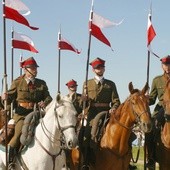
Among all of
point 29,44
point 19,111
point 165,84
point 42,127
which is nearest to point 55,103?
point 42,127

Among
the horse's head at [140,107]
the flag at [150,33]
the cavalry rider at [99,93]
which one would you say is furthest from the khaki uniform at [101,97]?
the flag at [150,33]

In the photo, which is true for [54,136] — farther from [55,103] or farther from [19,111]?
[19,111]

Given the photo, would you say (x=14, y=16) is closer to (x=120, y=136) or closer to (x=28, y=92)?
(x=28, y=92)

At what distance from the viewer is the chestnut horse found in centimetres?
1128

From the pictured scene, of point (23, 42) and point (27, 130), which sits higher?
point (23, 42)

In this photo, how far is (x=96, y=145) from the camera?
39.5ft

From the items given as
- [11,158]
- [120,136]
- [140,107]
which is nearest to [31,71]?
[11,158]

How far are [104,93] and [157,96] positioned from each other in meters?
1.64

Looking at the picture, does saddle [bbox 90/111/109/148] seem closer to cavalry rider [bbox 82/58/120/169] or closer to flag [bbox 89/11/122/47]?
cavalry rider [bbox 82/58/120/169]

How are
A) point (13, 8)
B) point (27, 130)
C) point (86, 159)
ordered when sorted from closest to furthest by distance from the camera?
point (27, 130)
point (13, 8)
point (86, 159)

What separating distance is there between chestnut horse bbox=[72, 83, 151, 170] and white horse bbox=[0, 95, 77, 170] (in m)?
1.73

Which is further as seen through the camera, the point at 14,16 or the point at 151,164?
the point at 151,164

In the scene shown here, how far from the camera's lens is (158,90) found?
43.1 feet

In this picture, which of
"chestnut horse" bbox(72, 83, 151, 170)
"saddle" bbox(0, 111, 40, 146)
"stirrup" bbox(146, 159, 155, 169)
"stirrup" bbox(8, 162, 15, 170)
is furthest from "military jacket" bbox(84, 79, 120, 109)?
"stirrup" bbox(8, 162, 15, 170)
